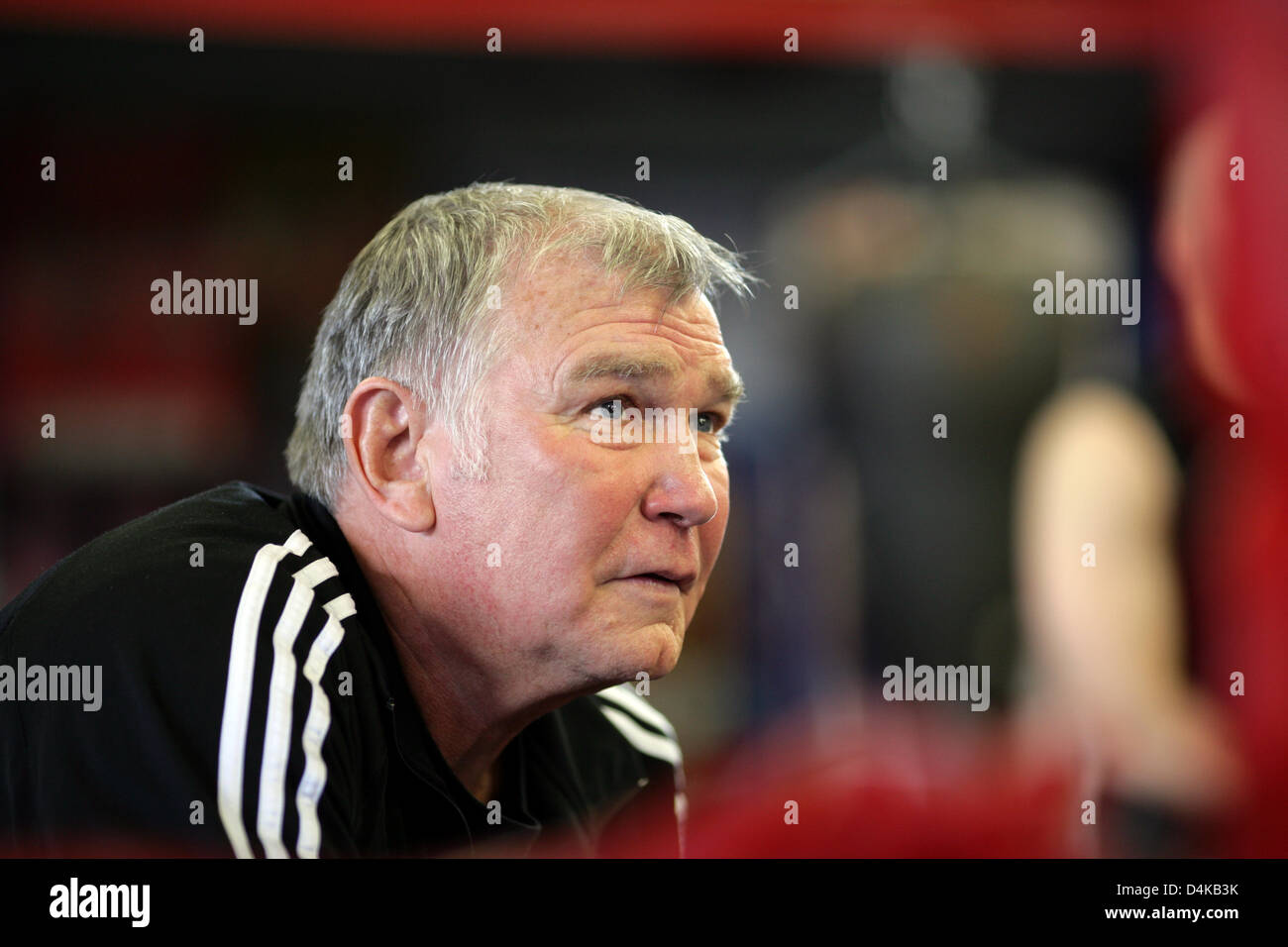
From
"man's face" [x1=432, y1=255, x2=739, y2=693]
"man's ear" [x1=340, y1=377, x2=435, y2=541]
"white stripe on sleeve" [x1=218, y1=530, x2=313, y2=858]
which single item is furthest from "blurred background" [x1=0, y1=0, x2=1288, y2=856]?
"white stripe on sleeve" [x1=218, y1=530, x2=313, y2=858]

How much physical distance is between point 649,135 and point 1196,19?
0.90 m

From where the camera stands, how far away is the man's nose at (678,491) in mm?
890

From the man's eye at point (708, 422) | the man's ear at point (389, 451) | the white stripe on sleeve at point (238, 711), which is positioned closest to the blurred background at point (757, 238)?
the man's eye at point (708, 422)

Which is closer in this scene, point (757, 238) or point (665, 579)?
point (665, 579)

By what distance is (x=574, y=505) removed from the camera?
877 mm

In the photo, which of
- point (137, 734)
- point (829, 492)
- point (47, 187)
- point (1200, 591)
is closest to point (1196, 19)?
point (1200, 591)

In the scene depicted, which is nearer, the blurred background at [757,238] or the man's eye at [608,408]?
the man's eye at [608,408]

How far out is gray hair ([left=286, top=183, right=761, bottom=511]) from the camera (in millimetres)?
909

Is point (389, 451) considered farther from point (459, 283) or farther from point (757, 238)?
point (757, 238)

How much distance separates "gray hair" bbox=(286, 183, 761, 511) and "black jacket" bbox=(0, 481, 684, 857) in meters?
0.13

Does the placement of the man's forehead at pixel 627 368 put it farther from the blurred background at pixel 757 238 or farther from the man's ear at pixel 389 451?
the blurred background at pixel 757 238

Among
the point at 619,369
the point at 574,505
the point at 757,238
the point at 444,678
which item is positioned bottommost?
the point at 444,678

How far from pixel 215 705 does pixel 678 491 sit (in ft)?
1.20

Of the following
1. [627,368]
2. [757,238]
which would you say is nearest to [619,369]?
[627,368]
